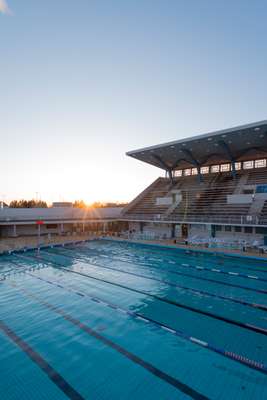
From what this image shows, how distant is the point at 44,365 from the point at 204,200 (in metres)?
21.9

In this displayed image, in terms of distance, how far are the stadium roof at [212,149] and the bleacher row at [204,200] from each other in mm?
2117

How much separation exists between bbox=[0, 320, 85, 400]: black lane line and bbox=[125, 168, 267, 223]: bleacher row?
17.2 metres

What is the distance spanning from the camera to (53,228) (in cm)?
2712

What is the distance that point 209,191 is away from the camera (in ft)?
84.3

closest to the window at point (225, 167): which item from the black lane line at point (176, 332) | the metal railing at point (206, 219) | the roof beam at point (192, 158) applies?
the roof beam at point (192, 158)

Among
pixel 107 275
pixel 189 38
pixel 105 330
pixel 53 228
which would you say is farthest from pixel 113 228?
pixel 105 330

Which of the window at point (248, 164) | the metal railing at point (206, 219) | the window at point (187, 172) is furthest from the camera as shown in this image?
the window at point (187, 172)

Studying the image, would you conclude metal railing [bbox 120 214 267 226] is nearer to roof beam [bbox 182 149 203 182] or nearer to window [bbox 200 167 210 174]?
roof beam [bbox 182 149 203 182]

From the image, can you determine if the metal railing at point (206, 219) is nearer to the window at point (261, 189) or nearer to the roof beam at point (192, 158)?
the window at point (261, 189)

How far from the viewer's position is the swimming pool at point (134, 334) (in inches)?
175

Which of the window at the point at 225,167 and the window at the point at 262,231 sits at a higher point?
the window at the point at 225,167

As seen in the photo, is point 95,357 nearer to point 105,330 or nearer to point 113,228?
point 105,330

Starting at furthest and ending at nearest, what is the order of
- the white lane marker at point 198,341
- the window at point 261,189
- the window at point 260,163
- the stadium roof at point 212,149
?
the window at point 260,163 < the window at point 261,189 < the stadium roof at point 212,149 < the white lane marker at point 198,341

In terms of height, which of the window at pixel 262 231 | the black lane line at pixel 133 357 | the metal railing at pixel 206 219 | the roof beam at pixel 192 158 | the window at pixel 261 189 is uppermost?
the roof beam at pixel 192 158
